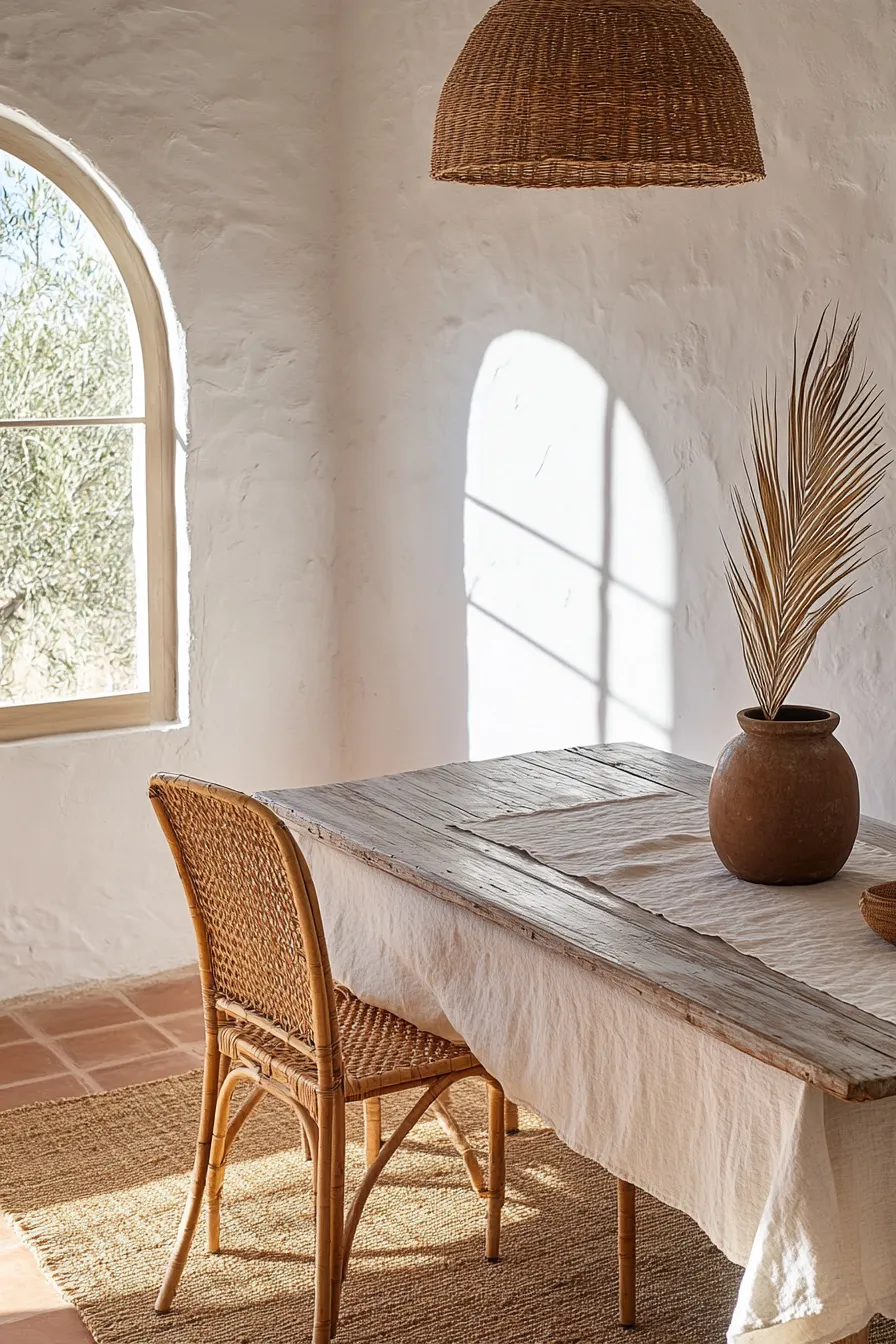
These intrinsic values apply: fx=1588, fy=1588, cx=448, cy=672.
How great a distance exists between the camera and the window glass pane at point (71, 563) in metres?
4.38

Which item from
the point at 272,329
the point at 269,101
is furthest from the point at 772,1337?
the point at 269,101

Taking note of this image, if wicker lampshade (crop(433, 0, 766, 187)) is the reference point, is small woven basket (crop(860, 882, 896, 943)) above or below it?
below

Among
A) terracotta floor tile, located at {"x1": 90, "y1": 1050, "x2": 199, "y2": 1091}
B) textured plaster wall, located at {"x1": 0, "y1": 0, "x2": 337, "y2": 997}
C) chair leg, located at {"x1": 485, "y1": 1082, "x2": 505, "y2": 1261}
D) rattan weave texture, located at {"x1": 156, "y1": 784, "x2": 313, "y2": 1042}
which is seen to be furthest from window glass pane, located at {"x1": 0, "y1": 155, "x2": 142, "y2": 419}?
chair leg, located at {"x1": 485, "y1": 1082, "x2": 505, "y2": 1261}

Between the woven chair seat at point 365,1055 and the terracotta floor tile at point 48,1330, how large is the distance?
1.80 ft

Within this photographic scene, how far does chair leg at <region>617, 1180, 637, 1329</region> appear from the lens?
2730 millimetres

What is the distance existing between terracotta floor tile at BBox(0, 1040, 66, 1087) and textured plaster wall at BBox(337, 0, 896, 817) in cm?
128

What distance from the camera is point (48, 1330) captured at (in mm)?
2801

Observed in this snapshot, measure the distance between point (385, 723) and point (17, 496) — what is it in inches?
48.5

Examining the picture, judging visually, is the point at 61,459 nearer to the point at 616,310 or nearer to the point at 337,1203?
the point at 616,310

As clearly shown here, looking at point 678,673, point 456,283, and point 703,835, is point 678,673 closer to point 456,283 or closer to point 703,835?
point 703,835

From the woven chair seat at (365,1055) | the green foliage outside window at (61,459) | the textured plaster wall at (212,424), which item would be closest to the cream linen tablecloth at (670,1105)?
the woven chair seat at (365,1055)

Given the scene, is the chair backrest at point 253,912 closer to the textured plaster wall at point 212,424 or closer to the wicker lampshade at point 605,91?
the wicker lampshade at point 605,91

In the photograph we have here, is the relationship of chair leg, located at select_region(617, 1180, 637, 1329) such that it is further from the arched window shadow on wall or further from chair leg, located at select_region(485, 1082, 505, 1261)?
the arched window shadow on wall

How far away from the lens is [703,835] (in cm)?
283
